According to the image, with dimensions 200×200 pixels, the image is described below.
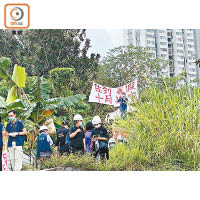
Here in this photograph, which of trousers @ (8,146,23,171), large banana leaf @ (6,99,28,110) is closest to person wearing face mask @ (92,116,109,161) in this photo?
trousers @ (8,146,23,171)

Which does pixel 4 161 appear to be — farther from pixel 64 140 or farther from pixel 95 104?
pixel 95 104

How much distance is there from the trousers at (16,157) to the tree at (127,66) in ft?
8.49

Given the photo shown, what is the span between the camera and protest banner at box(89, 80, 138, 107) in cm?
905

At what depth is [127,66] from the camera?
984 centimetres

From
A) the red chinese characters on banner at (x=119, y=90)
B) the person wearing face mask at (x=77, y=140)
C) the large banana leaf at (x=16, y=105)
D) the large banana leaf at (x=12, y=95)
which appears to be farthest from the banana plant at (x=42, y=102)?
the person wearing face mask at (x=77, y=140)

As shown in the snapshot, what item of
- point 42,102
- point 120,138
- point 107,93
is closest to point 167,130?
point 120,138

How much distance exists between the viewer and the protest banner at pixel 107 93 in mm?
9055

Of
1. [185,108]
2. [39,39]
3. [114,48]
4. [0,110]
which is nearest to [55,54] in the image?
[39,39]

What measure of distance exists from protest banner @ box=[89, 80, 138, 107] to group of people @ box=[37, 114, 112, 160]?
0.92 meters

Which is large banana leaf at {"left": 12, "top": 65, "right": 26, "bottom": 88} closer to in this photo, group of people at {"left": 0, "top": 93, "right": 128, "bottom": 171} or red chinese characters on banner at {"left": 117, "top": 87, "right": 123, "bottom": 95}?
group of people at {"left": 0, "top": 93, "right": 128, "bottom": 171}

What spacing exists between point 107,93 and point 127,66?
40.4 inches

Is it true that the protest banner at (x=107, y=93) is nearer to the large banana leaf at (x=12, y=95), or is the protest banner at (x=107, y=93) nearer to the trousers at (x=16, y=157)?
the large banana leaf at (x=12, y=95)

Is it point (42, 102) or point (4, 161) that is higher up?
point (42, 102)

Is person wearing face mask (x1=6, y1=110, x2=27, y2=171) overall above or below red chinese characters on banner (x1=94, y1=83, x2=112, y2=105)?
below
